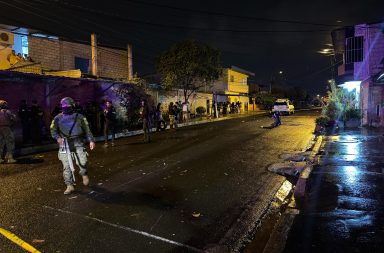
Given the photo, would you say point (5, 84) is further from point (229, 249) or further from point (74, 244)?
point (229, 249)

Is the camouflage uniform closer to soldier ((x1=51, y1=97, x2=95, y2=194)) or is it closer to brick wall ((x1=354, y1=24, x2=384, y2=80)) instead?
soldier ((x1=51, y1=97, x2=95, y2=194))

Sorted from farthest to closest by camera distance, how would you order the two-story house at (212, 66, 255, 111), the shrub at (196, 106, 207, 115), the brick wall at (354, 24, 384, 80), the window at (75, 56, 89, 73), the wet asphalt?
the two-story house at (212, 66, 255, 111) → the shrub at (196, 106, 207, 115) → the window at (75, 56, 89, 73) → the brick wall at (354, 24, 384, 80) → the wet asphalt

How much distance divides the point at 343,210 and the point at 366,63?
2239cm

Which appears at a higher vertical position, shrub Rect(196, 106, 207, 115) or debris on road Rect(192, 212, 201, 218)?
shrub Rect(196, 106, 207, 115)

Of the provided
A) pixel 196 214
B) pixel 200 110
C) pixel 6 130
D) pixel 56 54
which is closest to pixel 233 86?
pixel 200 110

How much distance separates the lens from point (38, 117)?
15.8 m

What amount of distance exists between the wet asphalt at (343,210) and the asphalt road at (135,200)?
3.55 ft

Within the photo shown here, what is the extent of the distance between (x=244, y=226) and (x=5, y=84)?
1413 centimetres

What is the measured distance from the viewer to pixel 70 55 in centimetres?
2744

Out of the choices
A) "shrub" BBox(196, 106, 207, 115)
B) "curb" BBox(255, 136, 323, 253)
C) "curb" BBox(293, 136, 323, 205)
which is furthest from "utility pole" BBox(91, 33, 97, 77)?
"curb" BBox(255, 136, 323, 253)

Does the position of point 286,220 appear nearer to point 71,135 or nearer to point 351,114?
point 71,135

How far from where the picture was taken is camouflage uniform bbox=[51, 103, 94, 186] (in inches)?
285

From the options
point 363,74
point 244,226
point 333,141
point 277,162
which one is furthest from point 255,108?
point 244,226

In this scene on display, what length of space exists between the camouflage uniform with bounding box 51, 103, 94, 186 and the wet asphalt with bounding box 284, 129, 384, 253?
13.9 feet
